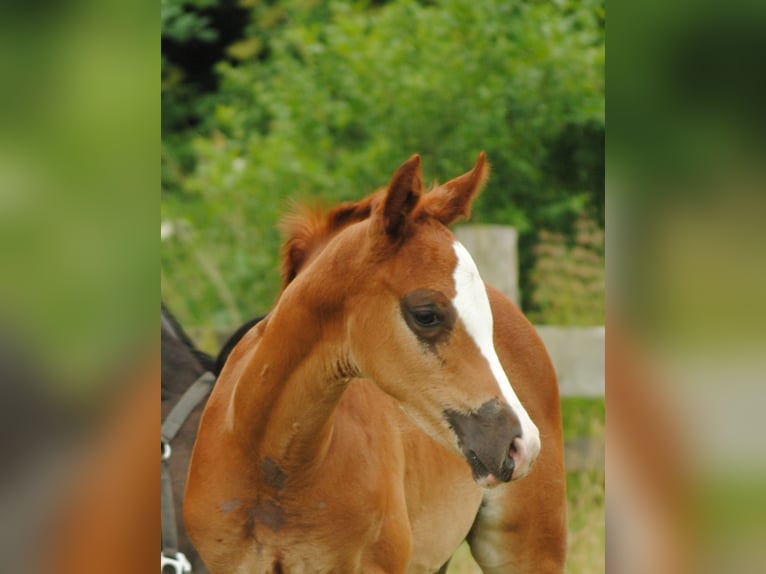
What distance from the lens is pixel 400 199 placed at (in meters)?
1.56

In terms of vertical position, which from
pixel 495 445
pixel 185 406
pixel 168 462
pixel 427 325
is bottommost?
pixel 168 462

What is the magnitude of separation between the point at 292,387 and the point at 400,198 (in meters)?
0.38

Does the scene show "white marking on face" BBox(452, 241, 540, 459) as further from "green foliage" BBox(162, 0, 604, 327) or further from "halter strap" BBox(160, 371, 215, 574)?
"green foliage" BBox(162, 0, 604, 327)

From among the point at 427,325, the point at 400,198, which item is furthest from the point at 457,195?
the point at 427,325

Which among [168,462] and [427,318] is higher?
[427,318]

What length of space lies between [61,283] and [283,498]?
45.5 inches

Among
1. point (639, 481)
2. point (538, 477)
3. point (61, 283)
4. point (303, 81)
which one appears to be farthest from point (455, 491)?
point (303, 81)

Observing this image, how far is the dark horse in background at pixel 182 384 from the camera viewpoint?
2.20m

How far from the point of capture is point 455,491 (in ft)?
7.06

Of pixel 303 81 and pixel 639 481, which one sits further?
pixel 303 81

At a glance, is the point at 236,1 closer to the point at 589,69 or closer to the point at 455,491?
the point at 589,69

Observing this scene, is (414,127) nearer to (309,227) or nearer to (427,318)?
(309,227)

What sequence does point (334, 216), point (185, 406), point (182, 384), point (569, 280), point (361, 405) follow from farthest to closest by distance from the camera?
point (569, 280)
point (182, 384)
point (185, 406)
point (361, 405)
point (334, 216)

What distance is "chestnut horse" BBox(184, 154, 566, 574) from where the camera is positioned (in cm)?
153
